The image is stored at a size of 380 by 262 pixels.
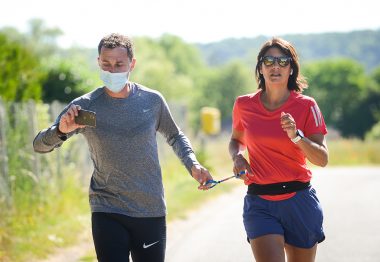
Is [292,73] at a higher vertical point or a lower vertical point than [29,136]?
higher

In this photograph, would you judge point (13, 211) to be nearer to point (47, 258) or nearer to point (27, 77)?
point (47, 258)

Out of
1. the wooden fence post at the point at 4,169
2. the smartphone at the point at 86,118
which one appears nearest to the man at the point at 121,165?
the smartphone at the point at 86,118

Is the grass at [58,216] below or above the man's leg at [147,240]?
below

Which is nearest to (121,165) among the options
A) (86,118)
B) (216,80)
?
(86,118)

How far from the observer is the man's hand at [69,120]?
468cm

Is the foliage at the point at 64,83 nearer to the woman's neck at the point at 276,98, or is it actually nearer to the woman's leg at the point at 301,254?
the woman's neck at the point at 276,98

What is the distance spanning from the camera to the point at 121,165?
4.88m

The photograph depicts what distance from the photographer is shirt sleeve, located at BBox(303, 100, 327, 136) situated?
5.32 m

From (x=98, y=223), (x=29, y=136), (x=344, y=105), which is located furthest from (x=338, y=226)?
(x=344, y=105)

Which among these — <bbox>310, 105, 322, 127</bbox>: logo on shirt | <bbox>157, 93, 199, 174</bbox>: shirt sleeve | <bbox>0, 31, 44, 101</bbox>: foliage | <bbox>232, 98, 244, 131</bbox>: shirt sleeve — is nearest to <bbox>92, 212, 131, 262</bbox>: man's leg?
<bbox>157, 93, 199, 174</bbox>: shirt sleeve

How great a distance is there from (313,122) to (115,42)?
137 cm

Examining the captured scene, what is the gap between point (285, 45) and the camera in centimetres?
553

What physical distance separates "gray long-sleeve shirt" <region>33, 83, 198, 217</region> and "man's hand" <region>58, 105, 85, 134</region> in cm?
11

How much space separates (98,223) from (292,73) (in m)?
1.68
